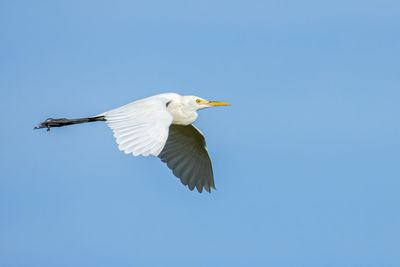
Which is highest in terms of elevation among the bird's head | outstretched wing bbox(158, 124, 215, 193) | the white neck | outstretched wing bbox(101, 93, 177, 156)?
the bird's head

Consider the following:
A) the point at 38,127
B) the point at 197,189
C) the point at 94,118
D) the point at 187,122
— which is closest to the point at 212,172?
the point at 197,189

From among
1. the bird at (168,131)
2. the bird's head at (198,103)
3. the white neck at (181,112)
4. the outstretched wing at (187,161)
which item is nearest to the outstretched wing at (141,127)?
the bird at (168,131)

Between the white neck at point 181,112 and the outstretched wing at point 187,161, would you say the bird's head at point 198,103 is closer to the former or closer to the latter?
the white neck at point 181,112

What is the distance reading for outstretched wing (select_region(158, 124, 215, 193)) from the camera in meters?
13.1

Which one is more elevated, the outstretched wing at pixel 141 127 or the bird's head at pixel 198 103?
the bird's head at pixel 198 103

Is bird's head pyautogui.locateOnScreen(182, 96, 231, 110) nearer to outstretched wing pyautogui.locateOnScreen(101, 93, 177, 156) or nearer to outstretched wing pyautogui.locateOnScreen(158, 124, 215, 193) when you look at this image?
outstretched wing pyautogui.locateOnScreen(158, 124, 215, 193)

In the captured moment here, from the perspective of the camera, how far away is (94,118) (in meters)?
12.1


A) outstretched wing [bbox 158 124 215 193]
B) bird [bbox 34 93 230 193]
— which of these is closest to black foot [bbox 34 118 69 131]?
bird [bbox 34 93 230 193]

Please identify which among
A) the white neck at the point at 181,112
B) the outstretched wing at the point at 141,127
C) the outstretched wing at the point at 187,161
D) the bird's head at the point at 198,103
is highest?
the bird's head at the point at 198,103

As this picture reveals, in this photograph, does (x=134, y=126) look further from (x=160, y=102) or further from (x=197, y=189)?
(x=197, y=189)

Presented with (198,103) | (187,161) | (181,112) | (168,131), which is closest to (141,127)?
(168,131)

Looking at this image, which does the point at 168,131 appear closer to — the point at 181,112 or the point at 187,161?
the point at 181,112

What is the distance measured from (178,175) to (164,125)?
152 inches

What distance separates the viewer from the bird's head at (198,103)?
39.8ft
